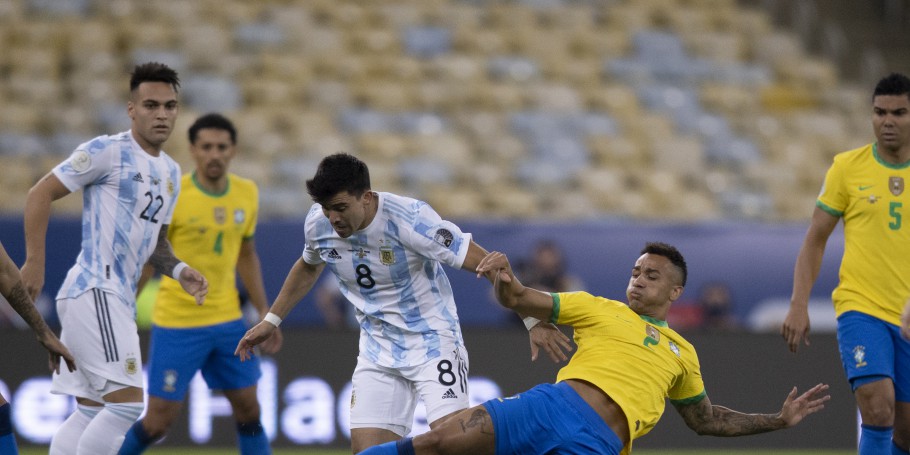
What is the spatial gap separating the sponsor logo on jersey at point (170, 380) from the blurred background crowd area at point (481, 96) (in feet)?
18.5

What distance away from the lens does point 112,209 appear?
717cm

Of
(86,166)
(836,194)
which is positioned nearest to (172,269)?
(86,166)

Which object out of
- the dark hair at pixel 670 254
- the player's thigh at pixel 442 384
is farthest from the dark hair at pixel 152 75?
the dark hair at pixel 670 254

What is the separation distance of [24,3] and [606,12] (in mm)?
7805

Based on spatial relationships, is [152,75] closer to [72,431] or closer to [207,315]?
[207,315]

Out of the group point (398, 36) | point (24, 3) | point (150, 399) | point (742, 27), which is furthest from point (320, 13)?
point (150, 399)

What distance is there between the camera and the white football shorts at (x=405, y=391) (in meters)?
6.59

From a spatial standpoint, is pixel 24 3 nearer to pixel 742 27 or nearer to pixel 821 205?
pixel 742 27

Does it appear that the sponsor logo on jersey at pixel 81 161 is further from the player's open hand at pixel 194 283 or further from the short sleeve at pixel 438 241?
the short sleeve at pixel 438 241

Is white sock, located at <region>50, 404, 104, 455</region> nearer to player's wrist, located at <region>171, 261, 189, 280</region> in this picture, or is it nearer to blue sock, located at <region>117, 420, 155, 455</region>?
player's wrist, located at <region>171, 261, 189, 280</region>

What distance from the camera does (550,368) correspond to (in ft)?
36.9

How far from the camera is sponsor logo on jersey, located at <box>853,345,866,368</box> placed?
7.16 m

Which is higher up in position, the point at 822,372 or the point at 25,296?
the point at 25,296

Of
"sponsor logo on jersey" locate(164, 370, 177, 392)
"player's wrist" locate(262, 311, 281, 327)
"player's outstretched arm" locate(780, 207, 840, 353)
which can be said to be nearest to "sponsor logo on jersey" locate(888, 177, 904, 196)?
"player's outstretched arm" locate(780, 207, 840, 353)
